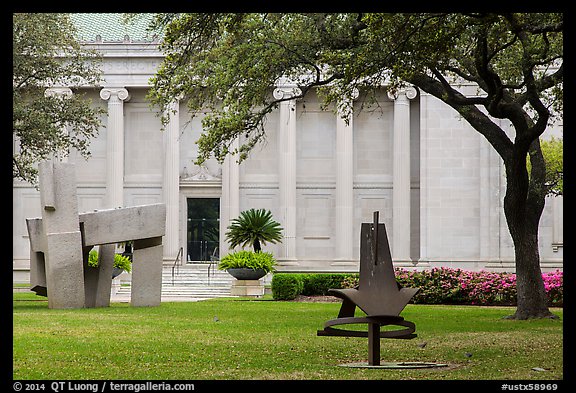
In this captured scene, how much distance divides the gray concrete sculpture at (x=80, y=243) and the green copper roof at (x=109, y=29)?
26.6 metres

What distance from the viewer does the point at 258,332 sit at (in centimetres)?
1781

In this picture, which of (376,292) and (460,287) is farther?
(460,287)

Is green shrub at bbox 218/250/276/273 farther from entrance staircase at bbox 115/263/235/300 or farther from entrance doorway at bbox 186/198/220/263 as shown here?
entrance doorway at bbox 186/198/220/263

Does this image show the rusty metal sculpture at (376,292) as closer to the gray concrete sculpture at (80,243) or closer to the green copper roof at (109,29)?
the gray concrete sculpture at (80,243)

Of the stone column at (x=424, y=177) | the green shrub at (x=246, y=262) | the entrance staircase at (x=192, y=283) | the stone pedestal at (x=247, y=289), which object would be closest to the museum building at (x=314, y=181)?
the stone column at (x=424, y=177)

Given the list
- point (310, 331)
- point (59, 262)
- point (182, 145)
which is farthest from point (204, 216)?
point (310, 331)

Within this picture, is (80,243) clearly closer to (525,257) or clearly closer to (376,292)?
(525,257)

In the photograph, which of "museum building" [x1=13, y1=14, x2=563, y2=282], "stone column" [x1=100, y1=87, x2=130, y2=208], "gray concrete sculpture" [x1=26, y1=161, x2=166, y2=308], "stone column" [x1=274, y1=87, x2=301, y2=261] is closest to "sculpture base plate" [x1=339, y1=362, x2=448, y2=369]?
"gray concrete sculpture" [x1=26, y1=161, x2=166, y2=308]

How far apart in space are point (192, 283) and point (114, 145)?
417 inches

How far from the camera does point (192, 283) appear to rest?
140 feet

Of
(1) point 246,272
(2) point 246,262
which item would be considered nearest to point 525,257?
(2) point 246,262
